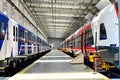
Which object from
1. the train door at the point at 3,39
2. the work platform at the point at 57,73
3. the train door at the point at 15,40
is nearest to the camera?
the work platform at the point at 57,73

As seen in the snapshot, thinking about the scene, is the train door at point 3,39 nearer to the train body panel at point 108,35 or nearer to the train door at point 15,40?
the train door at point 15,40

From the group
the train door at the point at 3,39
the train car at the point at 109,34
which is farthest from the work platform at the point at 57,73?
the train door at the point at 3,39

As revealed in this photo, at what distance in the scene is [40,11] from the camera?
39.2 metres

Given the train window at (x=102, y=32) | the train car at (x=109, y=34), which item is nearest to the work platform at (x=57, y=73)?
the train car at (x=109, y=34)

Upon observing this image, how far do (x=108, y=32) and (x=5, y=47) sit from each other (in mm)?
4619

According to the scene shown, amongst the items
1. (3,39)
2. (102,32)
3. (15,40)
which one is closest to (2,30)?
(3,39)

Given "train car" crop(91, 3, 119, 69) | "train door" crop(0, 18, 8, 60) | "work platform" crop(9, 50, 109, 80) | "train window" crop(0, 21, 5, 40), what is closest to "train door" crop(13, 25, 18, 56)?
"work platform" crop(9, 50, 109, 80)

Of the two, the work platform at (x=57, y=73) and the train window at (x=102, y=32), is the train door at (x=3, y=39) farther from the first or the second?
the train window at (x=102, y=32)

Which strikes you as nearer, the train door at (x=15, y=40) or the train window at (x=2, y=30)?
the train window at (x=2, y=30)

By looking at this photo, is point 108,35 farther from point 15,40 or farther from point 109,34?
point 15,40

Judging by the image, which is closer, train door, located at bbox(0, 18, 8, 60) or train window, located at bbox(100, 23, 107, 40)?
train window, located at bbox(100, 23, 107, 40)

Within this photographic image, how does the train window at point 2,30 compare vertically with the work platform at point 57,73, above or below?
above

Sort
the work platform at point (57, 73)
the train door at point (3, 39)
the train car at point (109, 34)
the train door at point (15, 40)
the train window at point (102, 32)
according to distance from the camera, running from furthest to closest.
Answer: the train door at point (15, 40) < the train door at point (3, 39) < the train window at point (102, 32) < the train car at point (109, 34) < the work platform at point (57, 73)

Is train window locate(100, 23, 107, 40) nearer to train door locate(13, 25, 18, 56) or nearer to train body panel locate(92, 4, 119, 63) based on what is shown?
train body panel locate(92, 4, 119, 63)
